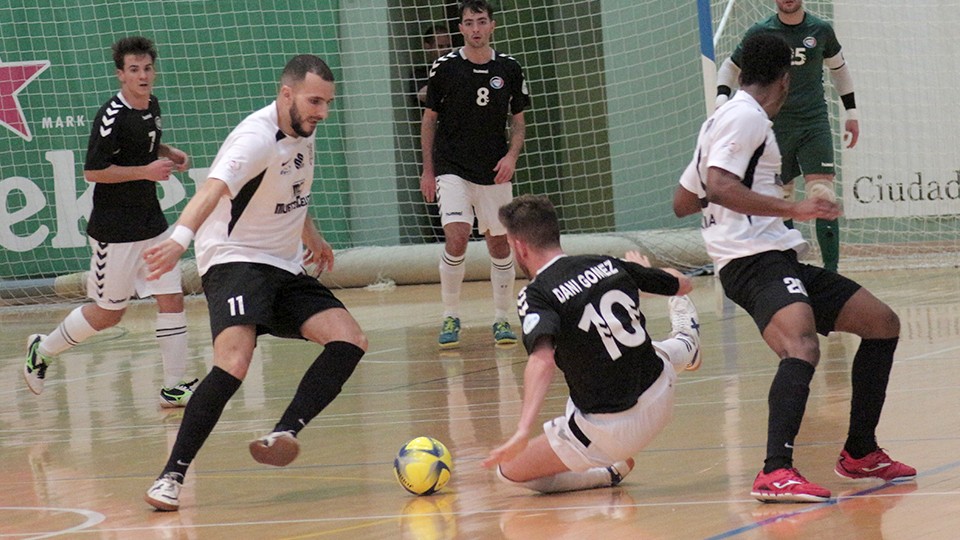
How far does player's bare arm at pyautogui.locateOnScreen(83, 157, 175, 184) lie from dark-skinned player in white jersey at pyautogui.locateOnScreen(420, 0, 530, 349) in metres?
2.42

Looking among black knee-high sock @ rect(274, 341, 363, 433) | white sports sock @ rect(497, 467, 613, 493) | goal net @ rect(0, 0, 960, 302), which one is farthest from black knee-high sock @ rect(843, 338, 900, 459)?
goal net @ rect(0, 0, 960, 302)

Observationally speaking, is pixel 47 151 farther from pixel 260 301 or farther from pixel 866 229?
pixel 260 301

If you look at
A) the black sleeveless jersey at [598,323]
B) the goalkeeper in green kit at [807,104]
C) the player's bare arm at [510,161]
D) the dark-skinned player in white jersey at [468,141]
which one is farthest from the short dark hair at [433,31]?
the black sleeveless jersey at [598,323]

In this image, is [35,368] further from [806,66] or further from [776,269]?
[806,66]

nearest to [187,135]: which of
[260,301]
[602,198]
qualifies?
[602,198]

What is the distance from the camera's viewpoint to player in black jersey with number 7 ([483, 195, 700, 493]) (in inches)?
198

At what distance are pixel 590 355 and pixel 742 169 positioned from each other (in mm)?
829

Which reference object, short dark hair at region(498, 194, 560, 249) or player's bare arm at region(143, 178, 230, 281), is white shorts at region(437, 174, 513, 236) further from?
short dark hair at region(498, 194, 560, 249)

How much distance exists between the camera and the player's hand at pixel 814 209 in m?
4.77

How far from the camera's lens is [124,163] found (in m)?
8.38

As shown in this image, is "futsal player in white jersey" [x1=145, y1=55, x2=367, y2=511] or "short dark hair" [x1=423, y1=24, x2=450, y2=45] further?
"short dark hair" [x1=423, y1=24, x2=450, y2=45]

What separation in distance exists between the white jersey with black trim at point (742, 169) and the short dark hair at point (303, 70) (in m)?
1.53

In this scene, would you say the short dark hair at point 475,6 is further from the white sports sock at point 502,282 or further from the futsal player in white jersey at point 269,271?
the futsal player in white jersey at point 269,271

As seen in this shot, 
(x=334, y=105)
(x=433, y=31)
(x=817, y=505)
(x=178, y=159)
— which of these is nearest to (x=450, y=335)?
(x=178, y=159)
